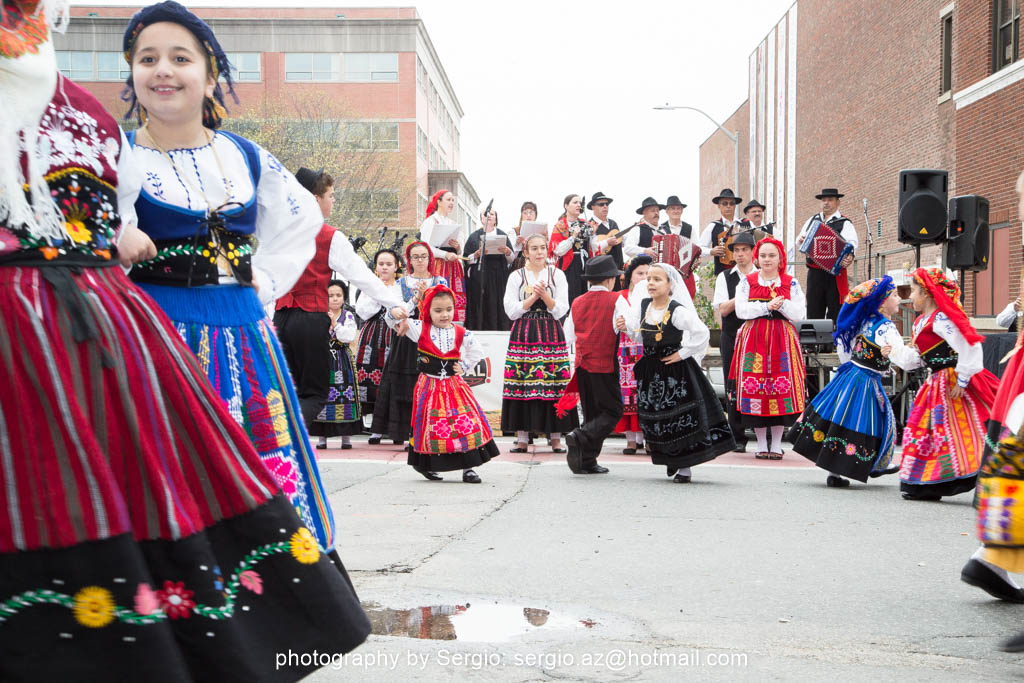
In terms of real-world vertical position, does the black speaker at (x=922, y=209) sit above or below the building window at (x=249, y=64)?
below

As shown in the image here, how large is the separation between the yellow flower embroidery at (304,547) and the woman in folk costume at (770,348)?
8672 millimetres

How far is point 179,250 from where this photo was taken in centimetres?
354

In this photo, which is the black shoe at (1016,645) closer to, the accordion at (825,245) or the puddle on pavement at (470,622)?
the puddle on pavement at (470,622)

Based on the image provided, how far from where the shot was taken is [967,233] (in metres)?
12.8

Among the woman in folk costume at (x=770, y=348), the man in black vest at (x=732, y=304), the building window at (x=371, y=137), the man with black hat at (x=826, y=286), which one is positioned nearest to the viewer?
the woman in folk costume at (x=770, y=348)

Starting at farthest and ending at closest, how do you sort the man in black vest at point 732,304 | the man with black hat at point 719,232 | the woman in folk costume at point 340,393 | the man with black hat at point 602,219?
the man with black hat at point 602,219, the man with black hat at point 719,232, the woman in folk costume at point 340,393, the man in black vest at point 732,304

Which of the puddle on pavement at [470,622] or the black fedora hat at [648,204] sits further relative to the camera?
the black fedora hat at [648,204]

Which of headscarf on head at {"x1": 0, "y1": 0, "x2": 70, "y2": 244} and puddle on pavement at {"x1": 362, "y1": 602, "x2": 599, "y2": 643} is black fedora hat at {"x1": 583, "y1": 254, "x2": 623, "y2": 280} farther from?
headscarf on head at {"x1": 0, "y1": 0, "x2": 70, "y2": 244}

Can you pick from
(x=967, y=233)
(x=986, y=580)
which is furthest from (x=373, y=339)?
(x=986, y=580)

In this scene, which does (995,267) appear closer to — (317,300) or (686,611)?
(317,300)

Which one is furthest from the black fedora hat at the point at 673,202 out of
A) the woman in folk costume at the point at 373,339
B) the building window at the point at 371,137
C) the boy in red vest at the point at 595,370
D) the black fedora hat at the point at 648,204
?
the building window at the point at 371,137

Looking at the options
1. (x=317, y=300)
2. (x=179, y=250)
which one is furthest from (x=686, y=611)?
(x=317, y=300)

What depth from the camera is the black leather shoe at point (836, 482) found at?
8812 mm

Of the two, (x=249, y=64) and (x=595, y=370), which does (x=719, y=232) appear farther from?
(x=249, y=64)
